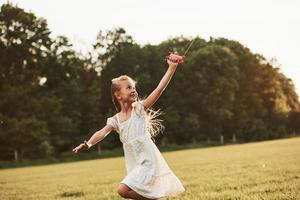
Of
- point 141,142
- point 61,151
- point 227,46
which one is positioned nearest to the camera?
point 141,142

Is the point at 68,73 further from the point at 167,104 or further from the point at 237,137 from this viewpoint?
the point at 237,137

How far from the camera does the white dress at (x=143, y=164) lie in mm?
5359

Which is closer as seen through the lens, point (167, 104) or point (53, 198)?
point (53, 198)

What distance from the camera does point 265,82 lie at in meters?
70.7

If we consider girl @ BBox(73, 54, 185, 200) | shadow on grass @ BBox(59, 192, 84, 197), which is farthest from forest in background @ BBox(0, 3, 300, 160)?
girl @ BBox(73, 54, 185, 200)

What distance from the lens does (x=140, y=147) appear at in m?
5.55

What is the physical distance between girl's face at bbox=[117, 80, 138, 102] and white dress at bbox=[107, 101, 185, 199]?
0.30 ft

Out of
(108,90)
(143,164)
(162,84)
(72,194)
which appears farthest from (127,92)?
→ (108,90)

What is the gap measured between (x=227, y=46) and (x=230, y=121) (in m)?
11.9

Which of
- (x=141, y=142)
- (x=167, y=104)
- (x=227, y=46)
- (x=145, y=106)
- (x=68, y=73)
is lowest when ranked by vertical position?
(x=141, y=142)

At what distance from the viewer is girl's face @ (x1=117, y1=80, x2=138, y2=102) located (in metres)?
5.72

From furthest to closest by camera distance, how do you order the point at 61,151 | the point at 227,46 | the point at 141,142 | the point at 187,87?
the point at 227,46
the point at 187,87
the point at 61,151
the point at 141,142

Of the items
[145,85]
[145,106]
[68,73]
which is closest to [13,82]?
[68,73]

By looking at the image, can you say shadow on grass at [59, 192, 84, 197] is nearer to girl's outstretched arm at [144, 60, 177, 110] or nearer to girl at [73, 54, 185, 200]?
girl at [73, 54, 185, 200]
